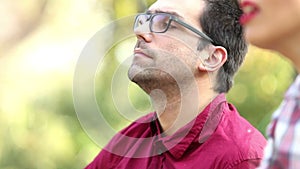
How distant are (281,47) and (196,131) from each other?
85 cm

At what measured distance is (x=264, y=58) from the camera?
12.2 ft

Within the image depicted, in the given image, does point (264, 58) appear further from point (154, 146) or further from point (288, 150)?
point (288, 150)

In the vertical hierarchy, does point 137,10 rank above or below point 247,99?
above

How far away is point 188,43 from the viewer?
2123 mm

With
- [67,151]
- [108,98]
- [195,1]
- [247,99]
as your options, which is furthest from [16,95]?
[195,1]

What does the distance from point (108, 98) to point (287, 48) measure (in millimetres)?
2448

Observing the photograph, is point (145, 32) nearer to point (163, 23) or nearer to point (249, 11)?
point (163, 23)

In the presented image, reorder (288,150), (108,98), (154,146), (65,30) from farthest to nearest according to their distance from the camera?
(65,30)
(108,98)
(154,146)
(288,150)

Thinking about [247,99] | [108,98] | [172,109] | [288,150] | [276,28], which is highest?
[276,28]

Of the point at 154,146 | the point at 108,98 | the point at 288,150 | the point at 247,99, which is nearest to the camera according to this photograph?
the point at 288,150

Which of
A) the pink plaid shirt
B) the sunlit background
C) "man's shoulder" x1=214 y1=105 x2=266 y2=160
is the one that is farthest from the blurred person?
the sunlit background

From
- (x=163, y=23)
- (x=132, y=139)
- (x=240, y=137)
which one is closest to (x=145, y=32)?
(x=163, y=23)

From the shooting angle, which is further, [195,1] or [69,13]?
[69,13]

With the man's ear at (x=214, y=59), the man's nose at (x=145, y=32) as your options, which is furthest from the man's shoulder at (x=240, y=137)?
the man's nose at (x=145, y=32)
